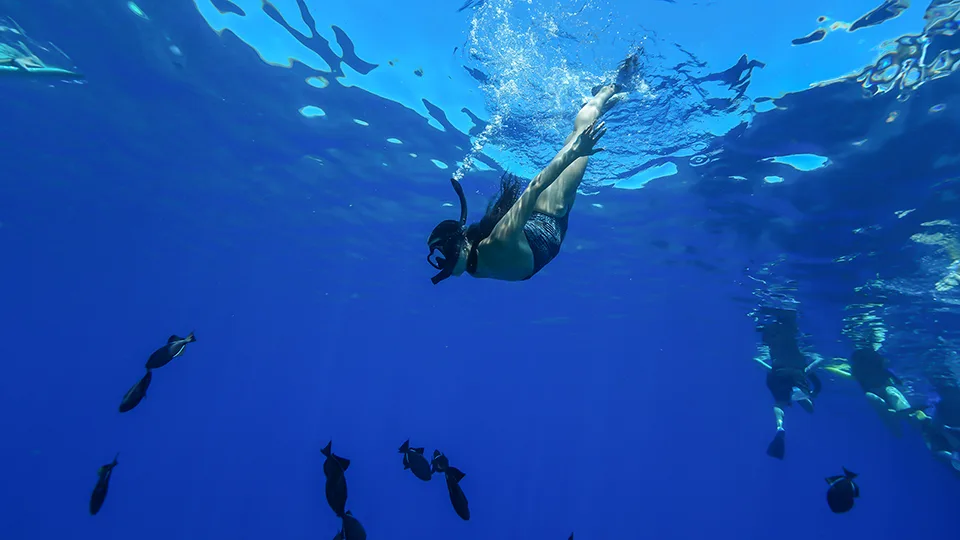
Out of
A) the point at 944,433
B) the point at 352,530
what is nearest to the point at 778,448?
the point at 352,530

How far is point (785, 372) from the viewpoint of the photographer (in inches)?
594

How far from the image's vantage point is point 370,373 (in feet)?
247

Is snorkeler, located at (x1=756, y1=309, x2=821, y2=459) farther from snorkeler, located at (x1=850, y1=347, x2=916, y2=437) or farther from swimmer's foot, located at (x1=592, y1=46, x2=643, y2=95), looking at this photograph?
swimmer's foot, located at (x1=592, y1=46, x2=643, y2=95)

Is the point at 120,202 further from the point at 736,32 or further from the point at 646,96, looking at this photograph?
the point at 736,32

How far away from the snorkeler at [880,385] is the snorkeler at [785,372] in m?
2.23

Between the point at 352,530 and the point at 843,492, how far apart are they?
233 inches

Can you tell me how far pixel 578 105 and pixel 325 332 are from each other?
47563mm

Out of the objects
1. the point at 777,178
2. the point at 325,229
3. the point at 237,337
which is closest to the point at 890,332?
the point at 777,178

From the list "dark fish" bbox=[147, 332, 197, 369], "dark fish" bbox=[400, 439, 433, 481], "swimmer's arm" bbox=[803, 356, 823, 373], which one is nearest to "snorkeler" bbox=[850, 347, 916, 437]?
"swimmer's arm" bbox=[803, 356, 823, 373]

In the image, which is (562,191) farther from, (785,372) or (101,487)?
(785,372)

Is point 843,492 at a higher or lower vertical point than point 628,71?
lower

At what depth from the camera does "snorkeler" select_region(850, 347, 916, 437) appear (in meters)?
19.6

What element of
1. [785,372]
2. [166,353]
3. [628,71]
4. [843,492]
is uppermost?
[628,71]

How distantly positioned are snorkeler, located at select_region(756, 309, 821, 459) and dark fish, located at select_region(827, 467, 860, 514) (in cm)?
466
